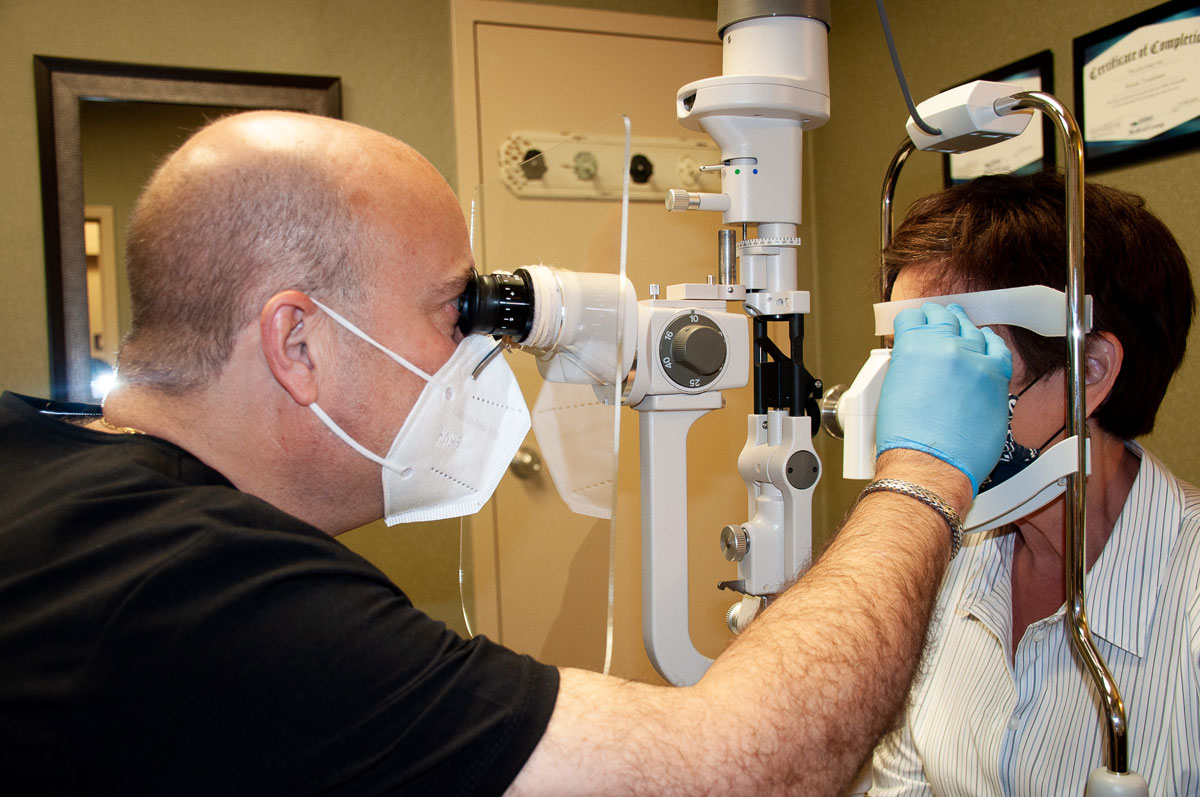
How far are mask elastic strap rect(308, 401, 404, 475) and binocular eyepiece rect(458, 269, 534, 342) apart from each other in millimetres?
168

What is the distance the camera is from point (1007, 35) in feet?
6.75

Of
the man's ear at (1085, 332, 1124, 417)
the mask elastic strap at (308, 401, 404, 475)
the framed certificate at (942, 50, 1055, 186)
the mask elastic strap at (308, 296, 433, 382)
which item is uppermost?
the framed certificate at (942, 50, 1055, 186)

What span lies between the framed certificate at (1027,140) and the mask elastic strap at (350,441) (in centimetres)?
156

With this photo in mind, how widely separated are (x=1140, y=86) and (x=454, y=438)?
1.64 metres

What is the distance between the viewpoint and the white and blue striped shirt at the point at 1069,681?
945 mm

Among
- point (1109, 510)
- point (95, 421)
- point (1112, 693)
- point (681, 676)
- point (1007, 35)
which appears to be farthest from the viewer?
point (1007, 35)

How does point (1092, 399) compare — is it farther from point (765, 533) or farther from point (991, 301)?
point (765, 533)

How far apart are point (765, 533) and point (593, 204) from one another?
44cm

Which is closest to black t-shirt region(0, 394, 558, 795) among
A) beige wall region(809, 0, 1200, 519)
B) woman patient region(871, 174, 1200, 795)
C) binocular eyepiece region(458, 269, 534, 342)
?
binocular eyepiece region(458, 269, 534, 342)

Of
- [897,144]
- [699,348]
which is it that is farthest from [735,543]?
[897,144]

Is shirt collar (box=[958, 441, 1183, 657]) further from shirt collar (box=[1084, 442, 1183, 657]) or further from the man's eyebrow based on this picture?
the man's eyebrow

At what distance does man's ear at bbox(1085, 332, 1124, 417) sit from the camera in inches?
41.0

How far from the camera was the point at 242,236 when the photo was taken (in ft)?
2.61

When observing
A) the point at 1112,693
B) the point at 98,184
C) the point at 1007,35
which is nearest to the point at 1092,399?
the point at 1112,693
